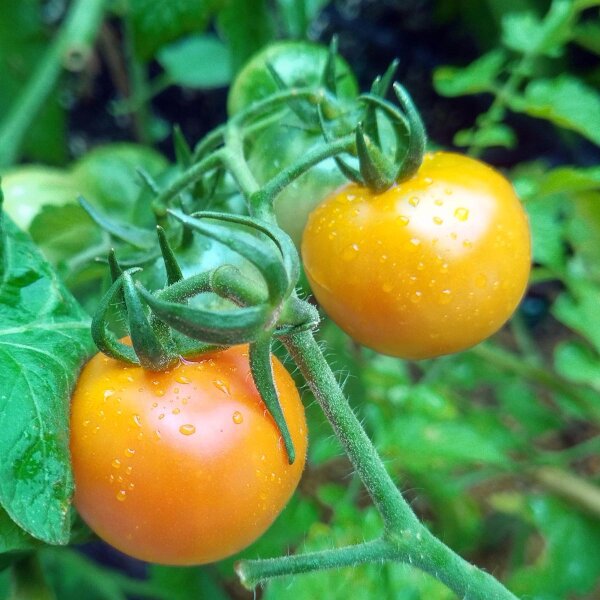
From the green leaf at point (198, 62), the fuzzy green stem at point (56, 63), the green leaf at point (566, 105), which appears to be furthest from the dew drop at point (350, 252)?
the green leaf at point (198, 62)

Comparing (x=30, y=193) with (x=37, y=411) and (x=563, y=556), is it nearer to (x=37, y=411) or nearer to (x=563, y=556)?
(x=37, y=411)

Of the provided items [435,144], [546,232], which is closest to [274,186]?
Answer: [546,232]

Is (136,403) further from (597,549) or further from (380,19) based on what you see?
(380,19)

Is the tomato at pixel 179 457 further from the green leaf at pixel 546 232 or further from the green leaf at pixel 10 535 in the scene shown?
the green leaf at pixel 546 232

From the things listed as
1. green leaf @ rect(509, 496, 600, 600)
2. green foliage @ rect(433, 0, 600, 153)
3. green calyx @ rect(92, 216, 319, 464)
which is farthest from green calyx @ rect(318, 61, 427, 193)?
green leaf @ rect(509, 496, 600, 600)

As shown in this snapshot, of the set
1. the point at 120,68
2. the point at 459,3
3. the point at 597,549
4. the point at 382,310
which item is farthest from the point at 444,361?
the point at 120,68
